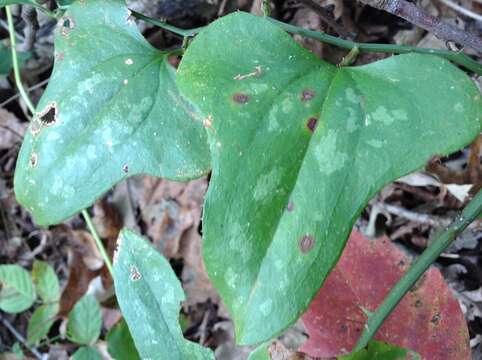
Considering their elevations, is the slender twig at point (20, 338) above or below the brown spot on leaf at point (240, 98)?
below

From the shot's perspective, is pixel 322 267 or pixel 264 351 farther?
pixel 264 351

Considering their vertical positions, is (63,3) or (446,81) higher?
(446,81)

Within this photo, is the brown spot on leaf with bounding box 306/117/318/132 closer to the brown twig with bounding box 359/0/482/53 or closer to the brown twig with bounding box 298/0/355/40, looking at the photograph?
the brown twig with bounding box 359/0/482/53

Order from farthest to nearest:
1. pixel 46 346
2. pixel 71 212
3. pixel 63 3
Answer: pixel 46 346 < pixel 63 3 < pixel 71 212

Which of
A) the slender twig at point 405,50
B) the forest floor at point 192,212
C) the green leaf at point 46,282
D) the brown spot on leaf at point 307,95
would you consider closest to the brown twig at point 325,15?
the forest floor at point 192,212

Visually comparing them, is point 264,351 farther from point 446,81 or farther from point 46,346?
point 46,346

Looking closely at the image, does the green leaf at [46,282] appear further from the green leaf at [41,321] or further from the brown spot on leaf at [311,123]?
the brown spot on leaf at [311,123]

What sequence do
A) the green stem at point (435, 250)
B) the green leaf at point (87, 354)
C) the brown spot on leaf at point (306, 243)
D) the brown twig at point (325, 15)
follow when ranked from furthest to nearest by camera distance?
the green leaf at point (87, 354)
the brown twig at point (325, 15)
the green stem at point (435, 250)
the brown spot on leaf at point (306, 243)

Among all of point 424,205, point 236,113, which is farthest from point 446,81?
point 424,205
